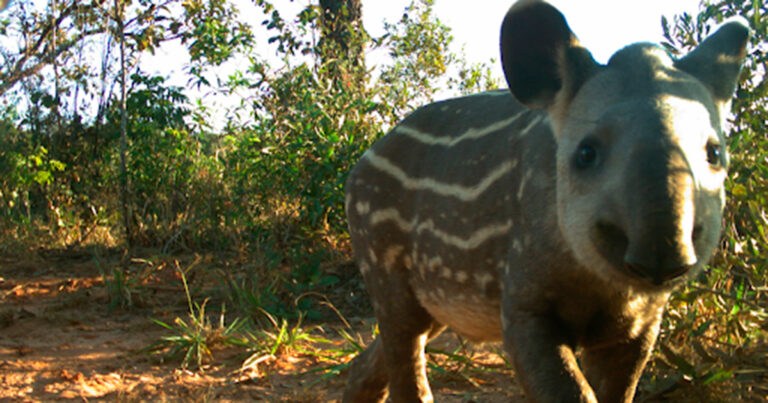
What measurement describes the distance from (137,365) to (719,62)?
3.87 metres

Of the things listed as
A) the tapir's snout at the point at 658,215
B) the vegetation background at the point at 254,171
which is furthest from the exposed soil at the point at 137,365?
the tapir's snout at the point at 658,215

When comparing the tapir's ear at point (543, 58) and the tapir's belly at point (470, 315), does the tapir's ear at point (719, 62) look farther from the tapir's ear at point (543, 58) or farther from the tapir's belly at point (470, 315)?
the tapir's belly at point (470, 315)

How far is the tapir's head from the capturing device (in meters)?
1.80

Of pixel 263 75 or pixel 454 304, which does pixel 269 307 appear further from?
pixel 454 304

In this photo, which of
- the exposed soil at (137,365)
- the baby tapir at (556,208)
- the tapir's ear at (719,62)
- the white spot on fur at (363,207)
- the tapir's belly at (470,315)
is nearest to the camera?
the baby tapir at (556,208)

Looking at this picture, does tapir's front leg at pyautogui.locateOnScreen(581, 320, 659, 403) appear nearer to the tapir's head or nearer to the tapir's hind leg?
the tapir's head

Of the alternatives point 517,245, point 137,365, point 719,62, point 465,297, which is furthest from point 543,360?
point 137,365

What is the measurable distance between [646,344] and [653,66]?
969 millimetres

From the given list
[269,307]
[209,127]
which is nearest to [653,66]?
[269,307]

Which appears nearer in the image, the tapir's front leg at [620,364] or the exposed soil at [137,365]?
the tapir's front leg at [620,364]

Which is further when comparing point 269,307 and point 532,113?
point 269,307

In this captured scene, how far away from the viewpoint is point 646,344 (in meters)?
2.50

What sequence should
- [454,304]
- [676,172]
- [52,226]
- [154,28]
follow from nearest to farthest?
[676,172] → [454,304] → [52,226] → [154,28]

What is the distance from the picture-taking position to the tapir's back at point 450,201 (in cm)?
269
